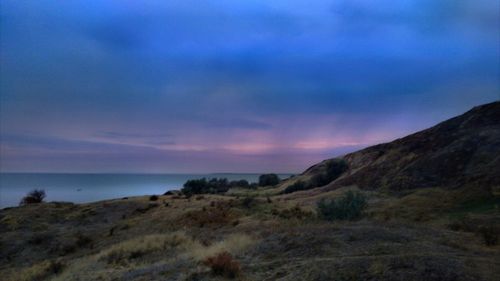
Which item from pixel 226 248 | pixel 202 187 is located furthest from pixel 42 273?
pixel 202 187

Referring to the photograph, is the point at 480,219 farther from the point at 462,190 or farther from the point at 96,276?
the point at 96,276

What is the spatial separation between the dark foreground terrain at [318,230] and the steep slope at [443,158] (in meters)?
0.17

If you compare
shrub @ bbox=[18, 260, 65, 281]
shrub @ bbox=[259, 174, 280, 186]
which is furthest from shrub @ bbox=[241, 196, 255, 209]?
shrub @ bbox=[259, 174, 280, 186]

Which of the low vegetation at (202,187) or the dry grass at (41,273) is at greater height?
the low vegetation at (202,187)

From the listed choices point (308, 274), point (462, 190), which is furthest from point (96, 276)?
point (462, 190)

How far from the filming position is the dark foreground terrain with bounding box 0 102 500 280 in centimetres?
1305

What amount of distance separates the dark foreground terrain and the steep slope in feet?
0.54

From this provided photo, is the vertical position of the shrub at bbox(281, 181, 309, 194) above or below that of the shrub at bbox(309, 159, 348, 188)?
below

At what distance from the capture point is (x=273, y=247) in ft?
53.2

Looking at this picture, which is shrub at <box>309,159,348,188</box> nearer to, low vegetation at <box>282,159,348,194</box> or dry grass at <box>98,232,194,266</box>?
low vegetation at <box>282,159,348,194</box>

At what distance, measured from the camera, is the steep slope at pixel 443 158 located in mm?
39875

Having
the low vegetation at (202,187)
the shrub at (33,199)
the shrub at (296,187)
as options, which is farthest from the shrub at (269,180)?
the shrub at (33,199)

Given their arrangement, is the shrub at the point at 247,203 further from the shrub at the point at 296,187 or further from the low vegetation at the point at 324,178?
the low vegetation at the point at 324,178

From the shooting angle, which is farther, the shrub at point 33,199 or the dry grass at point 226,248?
the shrub at point 33,199
